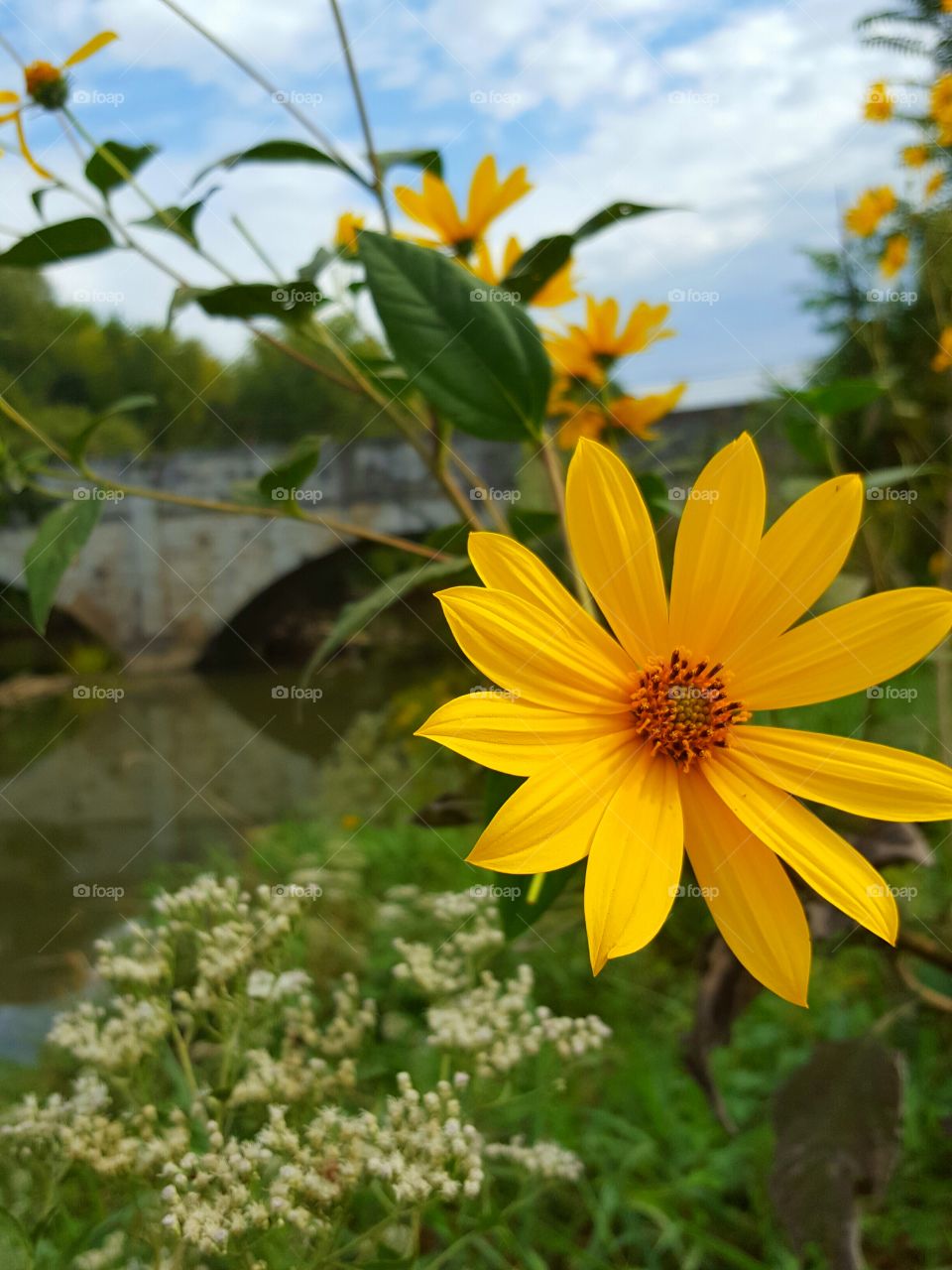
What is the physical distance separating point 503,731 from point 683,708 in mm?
104

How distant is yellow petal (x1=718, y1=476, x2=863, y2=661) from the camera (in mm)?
439

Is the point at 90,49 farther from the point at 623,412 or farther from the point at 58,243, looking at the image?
the point at 623,412

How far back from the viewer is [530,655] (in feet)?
1.47

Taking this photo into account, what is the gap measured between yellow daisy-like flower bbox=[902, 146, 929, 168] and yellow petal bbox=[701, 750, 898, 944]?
6.43ft

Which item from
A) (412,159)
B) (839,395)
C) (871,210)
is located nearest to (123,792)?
(871,210)

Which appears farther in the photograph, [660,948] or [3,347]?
[3,347]

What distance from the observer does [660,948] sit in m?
1.89

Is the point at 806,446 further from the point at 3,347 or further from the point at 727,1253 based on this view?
the point at 3,347

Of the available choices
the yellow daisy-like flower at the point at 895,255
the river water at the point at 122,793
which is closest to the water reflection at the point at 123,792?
the river water at the point at 122,793

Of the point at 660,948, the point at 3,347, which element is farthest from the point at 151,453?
the point at 660,948

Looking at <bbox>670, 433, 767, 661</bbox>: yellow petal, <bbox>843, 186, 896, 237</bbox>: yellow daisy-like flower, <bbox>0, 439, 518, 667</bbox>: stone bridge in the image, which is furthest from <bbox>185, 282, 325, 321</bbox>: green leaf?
<bbox>0, 439, 518, 667</bbox>: stone bridge

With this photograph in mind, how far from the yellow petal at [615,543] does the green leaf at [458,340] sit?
0.38 feet

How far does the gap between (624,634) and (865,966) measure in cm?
148

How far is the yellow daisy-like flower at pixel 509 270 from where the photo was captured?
83 cm
